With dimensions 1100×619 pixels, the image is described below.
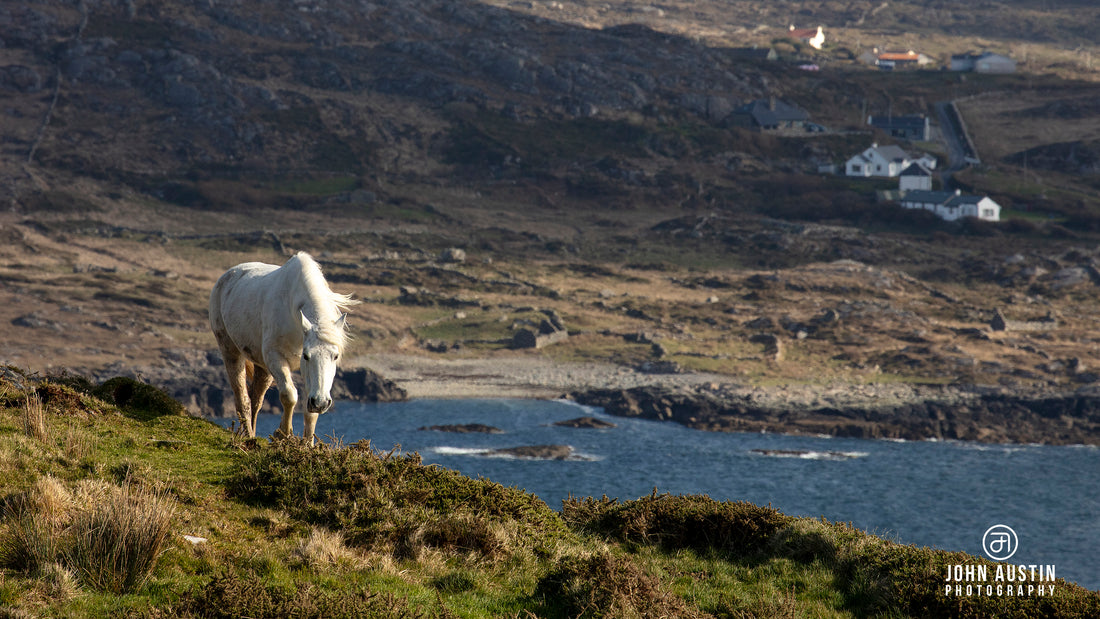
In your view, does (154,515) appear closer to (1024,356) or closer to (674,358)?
(674,358)

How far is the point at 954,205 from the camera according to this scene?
143 metres

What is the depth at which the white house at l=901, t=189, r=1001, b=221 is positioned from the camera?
141625 mm

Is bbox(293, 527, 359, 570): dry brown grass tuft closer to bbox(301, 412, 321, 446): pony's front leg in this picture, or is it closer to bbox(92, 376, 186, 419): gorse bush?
bbox(301, 412, 321, 446): pony's front leg

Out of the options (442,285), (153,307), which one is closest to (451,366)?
(442,285)

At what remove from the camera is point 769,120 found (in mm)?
182000

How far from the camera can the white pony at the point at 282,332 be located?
55.5ft

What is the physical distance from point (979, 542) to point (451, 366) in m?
48.0

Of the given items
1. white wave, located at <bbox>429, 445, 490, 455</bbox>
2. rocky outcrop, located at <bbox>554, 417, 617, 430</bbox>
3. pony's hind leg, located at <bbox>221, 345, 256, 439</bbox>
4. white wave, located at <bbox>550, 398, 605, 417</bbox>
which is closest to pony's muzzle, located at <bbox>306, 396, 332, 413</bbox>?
pony's hind leg, located at <bbox>221, 345, 256, 439</bbox>

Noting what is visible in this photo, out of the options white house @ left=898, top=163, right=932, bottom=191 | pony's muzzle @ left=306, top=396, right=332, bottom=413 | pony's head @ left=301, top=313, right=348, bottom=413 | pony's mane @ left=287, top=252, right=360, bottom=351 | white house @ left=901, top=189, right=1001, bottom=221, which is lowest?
pony's muzzle @ left=306, top=396, right=332, bottom=413

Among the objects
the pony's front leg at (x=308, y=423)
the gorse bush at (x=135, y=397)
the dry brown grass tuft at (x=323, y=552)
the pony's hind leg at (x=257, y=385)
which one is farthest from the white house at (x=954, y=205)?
the dry brown grass tuft at (x=323, y=552)

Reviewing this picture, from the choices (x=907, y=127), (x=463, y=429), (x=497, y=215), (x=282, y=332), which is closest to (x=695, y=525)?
(x=282, y=332)

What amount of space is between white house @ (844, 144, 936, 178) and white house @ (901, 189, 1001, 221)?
43.0 ft

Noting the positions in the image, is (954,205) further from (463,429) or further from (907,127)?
(463,429)

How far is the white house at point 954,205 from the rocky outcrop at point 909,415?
54.1m
